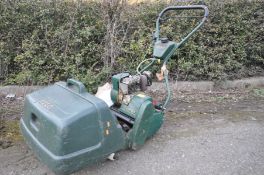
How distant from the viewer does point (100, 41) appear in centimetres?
580

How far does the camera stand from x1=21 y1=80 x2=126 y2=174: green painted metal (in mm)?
2943

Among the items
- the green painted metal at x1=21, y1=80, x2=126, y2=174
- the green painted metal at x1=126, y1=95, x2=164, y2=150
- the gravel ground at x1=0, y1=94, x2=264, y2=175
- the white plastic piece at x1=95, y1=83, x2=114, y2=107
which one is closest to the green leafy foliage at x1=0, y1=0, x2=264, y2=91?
the gravel ground at x1=0, y1=94, x2=264, y2=175

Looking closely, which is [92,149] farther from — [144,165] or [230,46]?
[230,46]

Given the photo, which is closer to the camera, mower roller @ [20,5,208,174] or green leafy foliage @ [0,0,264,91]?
mower roller @ [20,5,208,174]

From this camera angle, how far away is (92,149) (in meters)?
3.10

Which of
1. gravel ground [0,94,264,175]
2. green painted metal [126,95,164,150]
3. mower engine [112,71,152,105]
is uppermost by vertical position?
mower engine [112,71,152,105]

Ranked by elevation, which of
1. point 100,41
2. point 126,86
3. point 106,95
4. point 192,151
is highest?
point 100,41

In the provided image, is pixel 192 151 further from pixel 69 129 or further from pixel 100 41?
pixel 100 41

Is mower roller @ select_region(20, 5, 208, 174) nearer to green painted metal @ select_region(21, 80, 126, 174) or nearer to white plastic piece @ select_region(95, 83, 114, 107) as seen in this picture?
green painted metal @ select_region(21, 80, 126, 174)

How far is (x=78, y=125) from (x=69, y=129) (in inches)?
3.6

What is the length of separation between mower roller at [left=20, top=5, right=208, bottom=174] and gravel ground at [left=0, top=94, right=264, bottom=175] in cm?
26

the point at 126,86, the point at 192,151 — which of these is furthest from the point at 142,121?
the point at 192,151

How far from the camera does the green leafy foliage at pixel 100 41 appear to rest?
555cm

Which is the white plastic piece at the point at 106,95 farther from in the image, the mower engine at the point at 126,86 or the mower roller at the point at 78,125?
the mower roller at the point at 78,125
